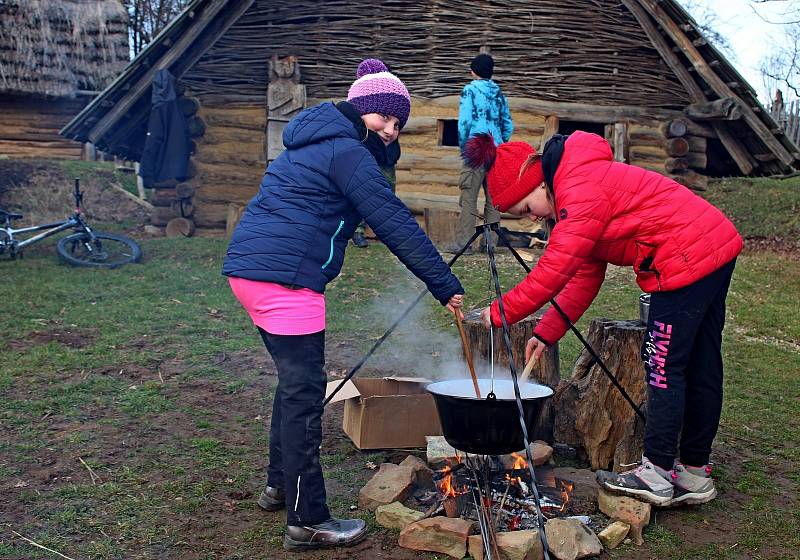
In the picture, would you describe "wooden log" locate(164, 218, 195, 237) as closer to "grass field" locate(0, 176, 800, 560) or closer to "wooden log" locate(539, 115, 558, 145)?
"grass field" locate(0, 176, 800, 560)

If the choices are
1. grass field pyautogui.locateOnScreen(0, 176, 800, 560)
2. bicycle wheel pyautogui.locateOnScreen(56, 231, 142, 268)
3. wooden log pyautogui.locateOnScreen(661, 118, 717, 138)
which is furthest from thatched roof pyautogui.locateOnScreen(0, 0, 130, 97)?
wooden log pyautogui.locateOnScreen(661, 118, 717, 138)

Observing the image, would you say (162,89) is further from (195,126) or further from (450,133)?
(450,133)

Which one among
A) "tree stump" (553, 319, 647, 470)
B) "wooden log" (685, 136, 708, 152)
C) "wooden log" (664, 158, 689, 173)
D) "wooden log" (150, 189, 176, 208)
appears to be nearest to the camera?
"tree stump" (553, 319, 647, 470)

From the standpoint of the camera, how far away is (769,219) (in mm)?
14438

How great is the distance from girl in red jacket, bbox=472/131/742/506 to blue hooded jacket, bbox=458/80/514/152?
18.5 feet

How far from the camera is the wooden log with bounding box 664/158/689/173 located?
1173 cm

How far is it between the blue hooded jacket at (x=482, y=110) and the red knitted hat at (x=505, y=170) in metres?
5.61

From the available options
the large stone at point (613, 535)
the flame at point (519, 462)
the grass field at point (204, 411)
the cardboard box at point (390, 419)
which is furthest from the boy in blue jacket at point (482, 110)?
the large stone at point (613, 535)

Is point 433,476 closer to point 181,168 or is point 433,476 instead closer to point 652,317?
point 652,317

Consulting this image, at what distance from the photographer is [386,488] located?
364 cm

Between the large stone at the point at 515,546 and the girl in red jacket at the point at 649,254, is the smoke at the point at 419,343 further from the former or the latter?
the large stone at the point at 515,546

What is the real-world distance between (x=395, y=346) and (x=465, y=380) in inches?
110

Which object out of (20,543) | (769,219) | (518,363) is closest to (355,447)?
(518,363)

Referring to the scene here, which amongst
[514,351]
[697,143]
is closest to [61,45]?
[697,143]
